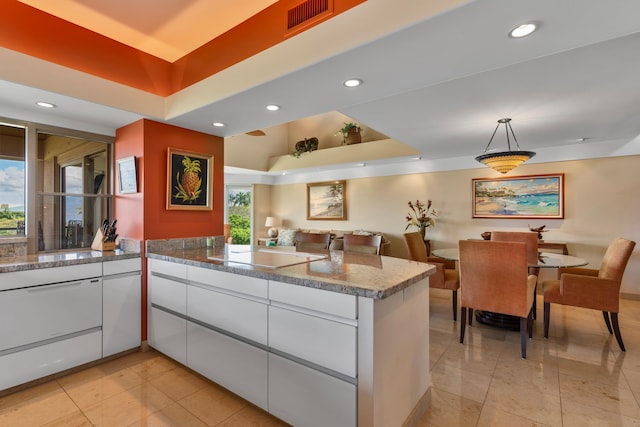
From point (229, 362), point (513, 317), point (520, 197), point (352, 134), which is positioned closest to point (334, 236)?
point (352, 134)

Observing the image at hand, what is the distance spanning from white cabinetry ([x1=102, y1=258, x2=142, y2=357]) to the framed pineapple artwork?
67 centimetres

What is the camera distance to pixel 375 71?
1.83m

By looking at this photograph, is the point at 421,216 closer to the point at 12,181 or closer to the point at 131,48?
the point at 131,48

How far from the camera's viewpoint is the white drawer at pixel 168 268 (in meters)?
2.36

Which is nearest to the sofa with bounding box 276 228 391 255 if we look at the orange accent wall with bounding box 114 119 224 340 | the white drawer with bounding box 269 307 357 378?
the orange accent wall with bounding box 114 119 224 340

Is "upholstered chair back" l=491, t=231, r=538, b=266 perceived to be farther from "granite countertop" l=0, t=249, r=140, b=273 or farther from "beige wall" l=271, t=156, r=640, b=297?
"granite countertop" l=0, t=249, r=140, b=273

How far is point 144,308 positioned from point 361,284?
7.62ft

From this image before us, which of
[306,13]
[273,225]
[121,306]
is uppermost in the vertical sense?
[306,13]

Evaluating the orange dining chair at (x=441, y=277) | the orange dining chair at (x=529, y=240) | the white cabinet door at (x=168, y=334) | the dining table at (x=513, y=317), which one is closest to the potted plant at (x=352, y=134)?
the orange dining chair at (x=441, y=277)

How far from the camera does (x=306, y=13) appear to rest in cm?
174

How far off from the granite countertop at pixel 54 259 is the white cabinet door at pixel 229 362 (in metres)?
0.94

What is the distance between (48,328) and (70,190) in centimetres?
134

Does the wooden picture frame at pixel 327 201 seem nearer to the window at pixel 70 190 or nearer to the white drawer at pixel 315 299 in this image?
the window at pixel 70 190

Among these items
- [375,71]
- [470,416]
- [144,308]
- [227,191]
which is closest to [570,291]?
[470,416]
